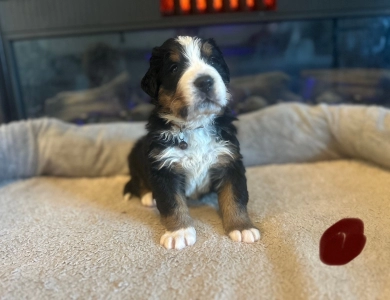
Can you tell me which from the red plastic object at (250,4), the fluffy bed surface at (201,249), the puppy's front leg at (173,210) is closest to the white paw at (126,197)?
the fluffy bed surface at (201,249)

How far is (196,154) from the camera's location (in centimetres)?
219

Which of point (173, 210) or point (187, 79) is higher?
point (187, 79)

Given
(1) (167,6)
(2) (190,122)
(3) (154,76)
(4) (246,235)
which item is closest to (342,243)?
(4) (246,235)

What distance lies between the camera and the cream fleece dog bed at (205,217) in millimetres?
1640

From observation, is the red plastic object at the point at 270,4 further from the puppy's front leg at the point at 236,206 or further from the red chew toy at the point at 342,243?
the red chew toy at the point at 342,243

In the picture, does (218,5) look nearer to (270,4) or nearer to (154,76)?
(270,4)

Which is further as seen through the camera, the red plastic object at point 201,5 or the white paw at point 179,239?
the red plastic object at point 201,5

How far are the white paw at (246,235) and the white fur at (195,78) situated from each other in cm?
64

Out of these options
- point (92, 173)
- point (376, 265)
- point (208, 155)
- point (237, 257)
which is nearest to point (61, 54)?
point (92, 173)

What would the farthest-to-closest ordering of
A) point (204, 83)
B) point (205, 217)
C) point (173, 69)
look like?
point (205, 217)
point (173, 69)
point (204, 83)

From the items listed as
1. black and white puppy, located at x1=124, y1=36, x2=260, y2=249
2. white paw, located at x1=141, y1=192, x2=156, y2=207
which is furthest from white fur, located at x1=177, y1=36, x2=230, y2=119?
white paw, located at x1=141, y1=192, x2=156, y2=207

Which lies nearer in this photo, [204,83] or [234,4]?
[204,83]

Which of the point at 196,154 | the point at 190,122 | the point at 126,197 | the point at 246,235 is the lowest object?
the point at 126,197

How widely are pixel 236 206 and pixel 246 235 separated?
197mm
